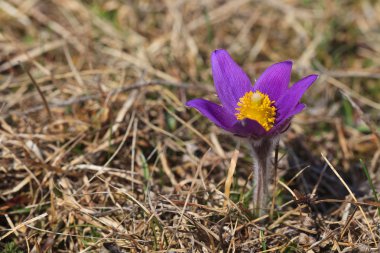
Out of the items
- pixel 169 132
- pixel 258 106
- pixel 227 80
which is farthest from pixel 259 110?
pixel 169 132

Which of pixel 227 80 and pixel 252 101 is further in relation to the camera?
pixel 227 80

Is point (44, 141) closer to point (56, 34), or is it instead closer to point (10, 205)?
point (10, 205)

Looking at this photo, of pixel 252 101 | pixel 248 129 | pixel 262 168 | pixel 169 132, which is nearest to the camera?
pixel 248 129

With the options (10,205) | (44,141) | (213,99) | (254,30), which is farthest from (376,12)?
(10,205)

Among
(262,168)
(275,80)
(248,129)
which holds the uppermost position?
(275,80)

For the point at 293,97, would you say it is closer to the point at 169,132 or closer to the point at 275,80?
the point at 275,80

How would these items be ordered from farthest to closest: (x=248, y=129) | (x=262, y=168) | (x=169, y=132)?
(x=169, y=132) < (x=262, y=168) < (x=248, y=129)

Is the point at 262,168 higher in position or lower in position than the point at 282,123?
lower

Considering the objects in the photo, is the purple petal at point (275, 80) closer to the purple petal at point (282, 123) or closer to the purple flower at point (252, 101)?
the purple flower at point (252, 101)
